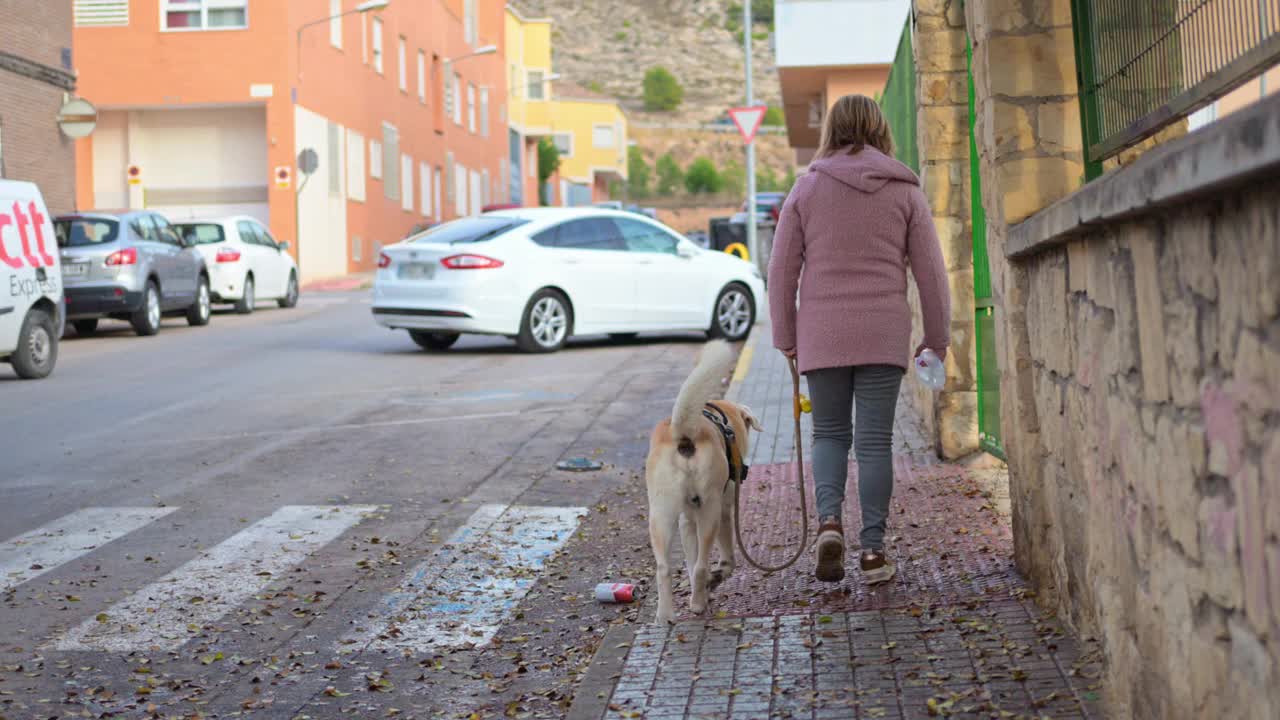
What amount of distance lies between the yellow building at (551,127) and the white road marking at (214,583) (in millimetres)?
66740

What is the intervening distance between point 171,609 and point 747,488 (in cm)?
351

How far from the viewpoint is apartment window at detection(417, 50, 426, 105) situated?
2223 inches

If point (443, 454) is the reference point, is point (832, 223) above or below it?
above

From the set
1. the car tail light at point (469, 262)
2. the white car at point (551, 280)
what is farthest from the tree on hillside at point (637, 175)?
the car tail light at point (469, 262)

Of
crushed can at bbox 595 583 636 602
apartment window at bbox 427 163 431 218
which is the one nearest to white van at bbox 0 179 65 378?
crushed can at bbox 595 583 636 602

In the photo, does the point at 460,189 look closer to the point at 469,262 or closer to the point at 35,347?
the point at 469,262

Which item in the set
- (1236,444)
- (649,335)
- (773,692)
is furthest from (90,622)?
(649,335)

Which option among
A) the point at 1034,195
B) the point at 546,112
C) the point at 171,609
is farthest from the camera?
the point at 546,112

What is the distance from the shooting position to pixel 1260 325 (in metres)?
2.65

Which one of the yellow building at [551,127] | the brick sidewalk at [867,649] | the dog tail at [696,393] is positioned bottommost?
the brick sidewalk at [867,649]

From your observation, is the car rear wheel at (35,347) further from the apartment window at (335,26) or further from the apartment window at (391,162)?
the apartment window at (391,162)

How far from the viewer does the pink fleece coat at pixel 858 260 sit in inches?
235

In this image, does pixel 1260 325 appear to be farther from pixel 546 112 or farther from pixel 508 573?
pixel 546 112

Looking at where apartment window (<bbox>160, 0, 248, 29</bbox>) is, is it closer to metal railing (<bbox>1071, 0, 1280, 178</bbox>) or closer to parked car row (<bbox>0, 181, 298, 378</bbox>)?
parked car row (<bbox>0, 181, 298, 378</bbox>)
